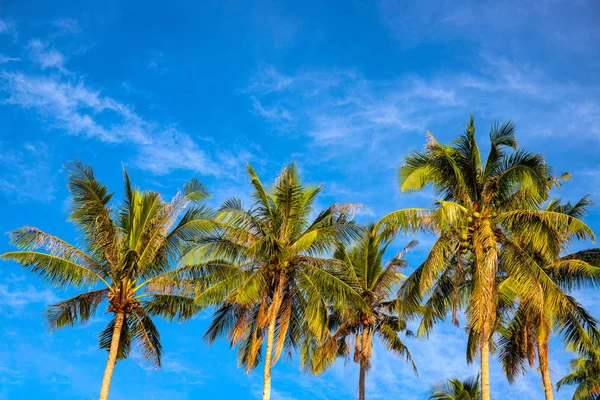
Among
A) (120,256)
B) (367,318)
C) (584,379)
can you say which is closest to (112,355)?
(120,256)

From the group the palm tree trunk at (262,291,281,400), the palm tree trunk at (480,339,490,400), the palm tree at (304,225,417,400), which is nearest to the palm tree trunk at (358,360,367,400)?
the palm tree at (304,225,417,400)

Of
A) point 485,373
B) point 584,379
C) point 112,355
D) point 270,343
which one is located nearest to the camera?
point 485,373

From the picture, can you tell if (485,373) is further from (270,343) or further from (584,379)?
(584,379)

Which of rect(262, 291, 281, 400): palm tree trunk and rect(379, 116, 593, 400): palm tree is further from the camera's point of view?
rect(262, 291, 281, 400): palm tree trunk

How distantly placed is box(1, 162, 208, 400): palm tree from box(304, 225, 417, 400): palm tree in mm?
6735

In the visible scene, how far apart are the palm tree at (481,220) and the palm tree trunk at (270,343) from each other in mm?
4655

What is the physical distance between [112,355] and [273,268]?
6318 mm

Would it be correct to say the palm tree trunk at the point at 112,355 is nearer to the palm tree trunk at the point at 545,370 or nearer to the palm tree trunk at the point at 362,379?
the palm tree trunk at the point at 362,379

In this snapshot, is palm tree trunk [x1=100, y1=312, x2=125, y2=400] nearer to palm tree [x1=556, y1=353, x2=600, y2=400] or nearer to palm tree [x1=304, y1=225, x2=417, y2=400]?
palm tree [x1=304, y1=225, x2=417, y2=400]

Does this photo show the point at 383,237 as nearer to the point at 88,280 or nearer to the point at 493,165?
the point at 493,165

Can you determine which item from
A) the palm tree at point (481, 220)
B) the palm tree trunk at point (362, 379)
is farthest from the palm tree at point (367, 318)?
the palm tree at point (481, 220)

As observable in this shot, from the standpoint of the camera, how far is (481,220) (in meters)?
21.8

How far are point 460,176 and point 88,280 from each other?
13226mm

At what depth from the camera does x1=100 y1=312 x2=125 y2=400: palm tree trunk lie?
22.6 meters
